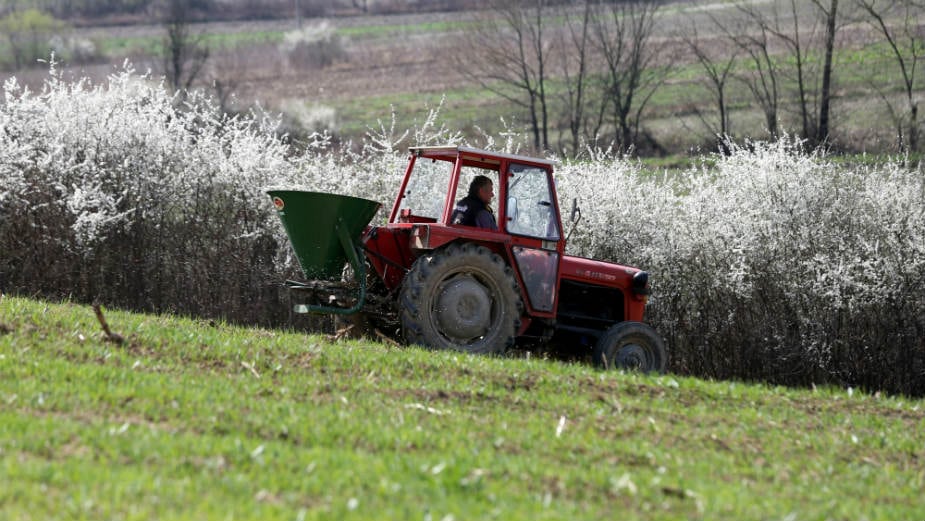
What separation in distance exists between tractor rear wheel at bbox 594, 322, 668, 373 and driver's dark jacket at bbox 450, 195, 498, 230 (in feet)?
6.17

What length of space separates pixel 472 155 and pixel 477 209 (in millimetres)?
571

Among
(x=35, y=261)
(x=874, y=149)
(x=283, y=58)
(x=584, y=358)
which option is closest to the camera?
(x=584, y=358)

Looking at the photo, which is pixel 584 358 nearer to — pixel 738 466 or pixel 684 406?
pixel 684 406

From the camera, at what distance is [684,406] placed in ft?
31.5

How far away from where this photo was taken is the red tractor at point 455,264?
1152 centimetres

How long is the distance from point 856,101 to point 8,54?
118 ft

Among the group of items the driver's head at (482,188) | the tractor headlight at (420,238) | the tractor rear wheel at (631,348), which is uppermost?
the driver's head at (482,188)

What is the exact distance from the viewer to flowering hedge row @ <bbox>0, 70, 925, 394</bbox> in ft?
61.9

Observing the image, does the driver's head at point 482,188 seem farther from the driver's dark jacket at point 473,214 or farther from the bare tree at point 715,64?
the bare tree at point 715,64

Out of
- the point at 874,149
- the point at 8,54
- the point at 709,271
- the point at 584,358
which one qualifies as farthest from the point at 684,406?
the point at 8,54

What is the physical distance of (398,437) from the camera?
734cm

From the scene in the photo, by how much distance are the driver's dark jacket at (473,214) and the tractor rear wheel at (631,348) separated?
188 cm

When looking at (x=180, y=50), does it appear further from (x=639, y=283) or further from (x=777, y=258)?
(x=639, y=283)

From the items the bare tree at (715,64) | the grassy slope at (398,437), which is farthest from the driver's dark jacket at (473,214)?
the bare tree at (715,64)
